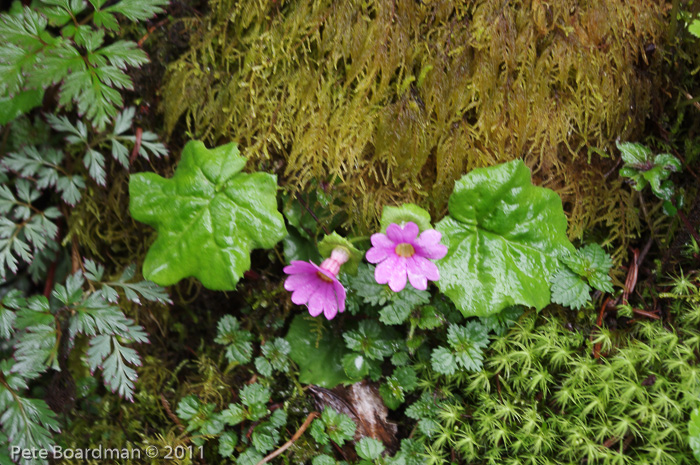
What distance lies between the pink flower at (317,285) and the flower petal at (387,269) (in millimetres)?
165

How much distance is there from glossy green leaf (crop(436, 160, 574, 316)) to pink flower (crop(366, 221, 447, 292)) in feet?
0.49

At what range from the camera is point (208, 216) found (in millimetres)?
1725

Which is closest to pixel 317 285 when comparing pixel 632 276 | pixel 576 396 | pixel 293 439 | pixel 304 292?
pixel 304 292

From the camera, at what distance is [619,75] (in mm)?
1799

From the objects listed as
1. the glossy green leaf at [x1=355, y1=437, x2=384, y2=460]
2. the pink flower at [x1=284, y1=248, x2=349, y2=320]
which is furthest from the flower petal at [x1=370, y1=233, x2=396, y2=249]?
the glossy green leaf at [x1=355, y1=437, x2=384, y2=460]

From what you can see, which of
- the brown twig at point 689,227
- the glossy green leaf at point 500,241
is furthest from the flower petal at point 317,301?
the brown twig at point 689,227

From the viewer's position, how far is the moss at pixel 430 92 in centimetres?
168

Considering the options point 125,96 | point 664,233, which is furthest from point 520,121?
point 125,96

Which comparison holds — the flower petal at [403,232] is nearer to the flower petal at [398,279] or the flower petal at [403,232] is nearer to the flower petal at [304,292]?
the flower petal at [398,279]

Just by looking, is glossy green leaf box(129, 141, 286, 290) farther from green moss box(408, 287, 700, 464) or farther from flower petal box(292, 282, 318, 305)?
green moss box(408, 287, 700, 464)

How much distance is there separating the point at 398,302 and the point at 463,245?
339mm

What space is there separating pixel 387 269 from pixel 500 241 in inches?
18.8

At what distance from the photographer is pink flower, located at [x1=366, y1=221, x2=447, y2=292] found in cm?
151

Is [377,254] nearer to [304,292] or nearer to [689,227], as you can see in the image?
[304,292]
